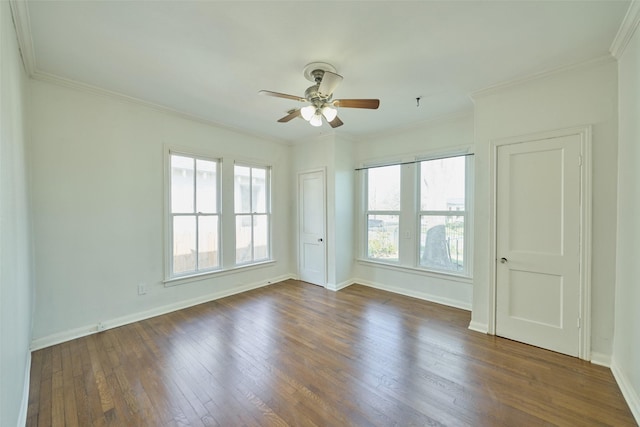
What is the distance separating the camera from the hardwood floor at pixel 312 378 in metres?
1.75

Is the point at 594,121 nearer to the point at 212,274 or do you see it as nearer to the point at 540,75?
the point at 540,75

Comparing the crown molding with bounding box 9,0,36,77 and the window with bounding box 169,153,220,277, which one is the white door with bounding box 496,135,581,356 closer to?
the window with bounding box 169,153,220,277

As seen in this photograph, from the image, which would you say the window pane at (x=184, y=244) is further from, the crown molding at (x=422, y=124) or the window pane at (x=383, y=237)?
the crown molding at (x=422, y=124)

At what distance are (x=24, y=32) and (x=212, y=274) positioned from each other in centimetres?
307

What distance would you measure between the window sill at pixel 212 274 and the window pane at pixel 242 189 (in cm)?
94

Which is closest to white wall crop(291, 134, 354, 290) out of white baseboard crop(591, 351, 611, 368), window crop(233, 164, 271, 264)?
window crop(233, 164, 271, 264)

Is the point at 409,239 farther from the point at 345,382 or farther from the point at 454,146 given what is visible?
the point at 345,382

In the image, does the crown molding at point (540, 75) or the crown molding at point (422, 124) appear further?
the crown molding at point (422, 124)

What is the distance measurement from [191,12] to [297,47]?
30.3 inches

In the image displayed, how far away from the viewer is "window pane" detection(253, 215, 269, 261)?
15.1 ft

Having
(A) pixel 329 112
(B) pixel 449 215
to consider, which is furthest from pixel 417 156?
(A) pixel 329 112

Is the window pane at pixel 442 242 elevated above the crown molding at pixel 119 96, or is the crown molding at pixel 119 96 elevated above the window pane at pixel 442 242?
the crown molding at pixel 119 96

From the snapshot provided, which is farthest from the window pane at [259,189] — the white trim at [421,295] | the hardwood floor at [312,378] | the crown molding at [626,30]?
the crown molding at [626,30]

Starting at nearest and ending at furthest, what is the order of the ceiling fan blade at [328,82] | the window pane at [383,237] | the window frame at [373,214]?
the ceiling fan blade at [328,82]
the window frame at [373,214]
the window pane at [383,237]
